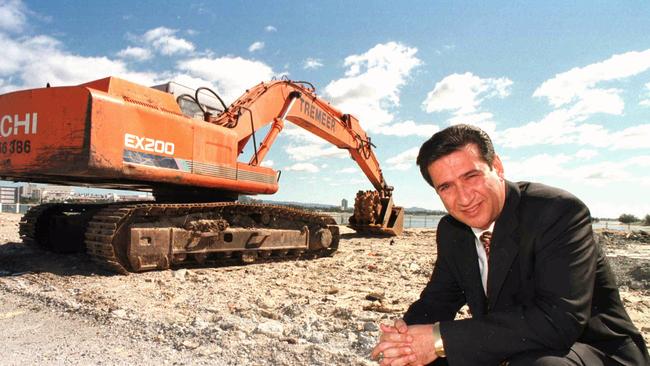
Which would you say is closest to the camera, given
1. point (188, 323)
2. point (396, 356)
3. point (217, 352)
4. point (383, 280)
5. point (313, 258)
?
point (396, 356)

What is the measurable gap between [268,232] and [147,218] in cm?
212

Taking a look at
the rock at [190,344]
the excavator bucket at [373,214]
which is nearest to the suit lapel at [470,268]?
the rock at [190,344]

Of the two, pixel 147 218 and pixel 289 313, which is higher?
pixel 147 218

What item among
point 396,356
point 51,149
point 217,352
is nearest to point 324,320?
point 217,352

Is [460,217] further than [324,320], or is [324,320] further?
[324,320]

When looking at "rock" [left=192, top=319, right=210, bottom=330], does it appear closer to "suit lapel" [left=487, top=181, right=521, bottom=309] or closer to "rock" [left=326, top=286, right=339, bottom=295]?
"rock" [left=326, top=286, right=339, bottom=295]

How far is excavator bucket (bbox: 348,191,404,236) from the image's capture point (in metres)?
14.1

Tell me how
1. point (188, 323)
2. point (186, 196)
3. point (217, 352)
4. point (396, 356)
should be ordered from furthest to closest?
point (186, 196), point (188, 323), point (217, 352), point (396, 356)

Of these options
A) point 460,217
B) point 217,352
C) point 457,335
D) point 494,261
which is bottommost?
point 217,352

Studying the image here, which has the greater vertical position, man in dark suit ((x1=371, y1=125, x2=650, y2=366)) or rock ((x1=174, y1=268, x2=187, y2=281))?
man in dark suit ((x1=371, y1=125, x2=650, y2=366))

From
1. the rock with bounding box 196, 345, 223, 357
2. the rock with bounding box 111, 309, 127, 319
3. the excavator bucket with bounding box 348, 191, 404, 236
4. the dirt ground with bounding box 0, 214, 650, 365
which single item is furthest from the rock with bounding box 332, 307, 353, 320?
the excavator bucket with bounding box 348, 191, 404, 236

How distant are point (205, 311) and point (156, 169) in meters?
2.87

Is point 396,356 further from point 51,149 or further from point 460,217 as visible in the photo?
point 51,149

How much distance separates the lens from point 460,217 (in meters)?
2.03
